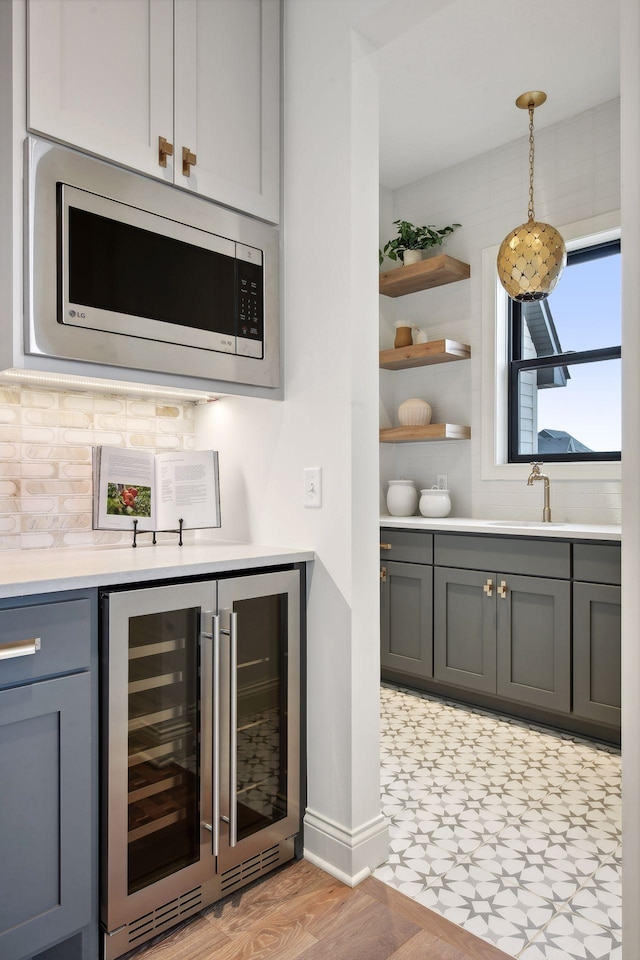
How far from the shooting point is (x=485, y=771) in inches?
96.4

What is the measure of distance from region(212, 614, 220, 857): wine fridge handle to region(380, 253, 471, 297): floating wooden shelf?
8.69ft

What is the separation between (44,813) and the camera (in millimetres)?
1342

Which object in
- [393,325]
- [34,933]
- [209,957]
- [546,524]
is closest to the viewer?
[34,933]

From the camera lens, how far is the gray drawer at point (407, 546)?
3.23 meters

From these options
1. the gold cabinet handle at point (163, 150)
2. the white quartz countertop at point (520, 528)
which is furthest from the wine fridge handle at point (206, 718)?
the white quartz countertop at point (520, 528)

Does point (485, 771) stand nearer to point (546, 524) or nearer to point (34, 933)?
point (546, 524)

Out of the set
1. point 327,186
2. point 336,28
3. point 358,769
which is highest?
point 336,28

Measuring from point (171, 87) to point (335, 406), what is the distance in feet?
3.23

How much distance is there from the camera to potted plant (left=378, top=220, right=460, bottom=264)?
144 inches

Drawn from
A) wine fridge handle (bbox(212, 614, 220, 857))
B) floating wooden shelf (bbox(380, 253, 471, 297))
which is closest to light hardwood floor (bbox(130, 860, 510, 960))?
wine fridge handle (bbox(212, 614, 220, 857))

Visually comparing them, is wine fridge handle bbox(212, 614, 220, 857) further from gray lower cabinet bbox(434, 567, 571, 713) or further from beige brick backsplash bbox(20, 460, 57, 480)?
gray lower cabinet bbox(434, 567, 571, 713)

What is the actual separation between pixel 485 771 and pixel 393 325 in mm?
2652

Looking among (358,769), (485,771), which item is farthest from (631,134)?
(485,771)

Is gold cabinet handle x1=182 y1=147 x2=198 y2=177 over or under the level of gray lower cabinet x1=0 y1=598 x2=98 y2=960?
over
